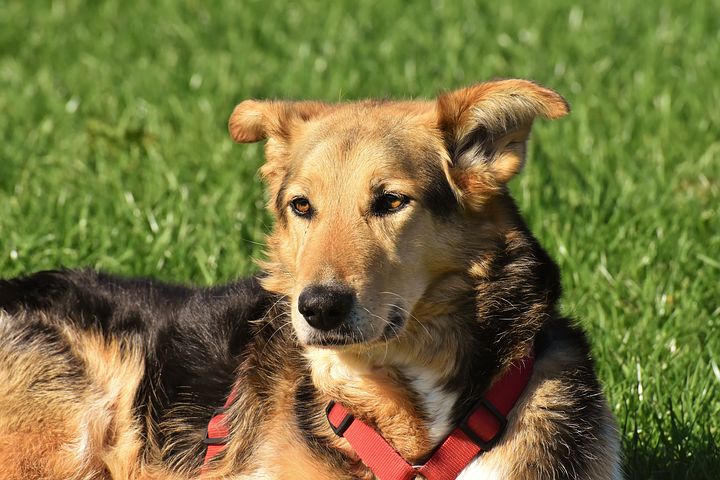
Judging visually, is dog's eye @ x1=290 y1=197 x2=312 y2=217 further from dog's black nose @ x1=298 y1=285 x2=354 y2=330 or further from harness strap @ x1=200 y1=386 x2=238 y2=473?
harness strap @ x1=200 y1=386 x2=238 y2=473

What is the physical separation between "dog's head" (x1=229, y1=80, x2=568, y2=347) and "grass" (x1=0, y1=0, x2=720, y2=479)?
879mm

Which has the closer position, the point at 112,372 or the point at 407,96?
the point at 112,372

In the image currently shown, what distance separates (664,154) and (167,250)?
3.55 m

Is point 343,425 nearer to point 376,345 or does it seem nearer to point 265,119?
point 376,345

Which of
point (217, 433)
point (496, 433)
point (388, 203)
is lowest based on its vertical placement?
point (217, 433)

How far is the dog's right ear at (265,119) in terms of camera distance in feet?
14.8

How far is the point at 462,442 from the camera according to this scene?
401cm

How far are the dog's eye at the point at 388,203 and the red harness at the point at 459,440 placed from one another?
2.38 feet

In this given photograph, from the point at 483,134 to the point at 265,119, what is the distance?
3.00 feet

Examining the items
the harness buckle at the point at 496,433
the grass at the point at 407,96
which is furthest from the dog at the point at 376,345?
the grass at the point at 407,96

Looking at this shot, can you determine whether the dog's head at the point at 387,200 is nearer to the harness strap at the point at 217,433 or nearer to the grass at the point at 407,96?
the harness strap at the point at 217,433

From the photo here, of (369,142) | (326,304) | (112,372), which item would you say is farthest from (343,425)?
(112,372)

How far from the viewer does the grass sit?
5.72m

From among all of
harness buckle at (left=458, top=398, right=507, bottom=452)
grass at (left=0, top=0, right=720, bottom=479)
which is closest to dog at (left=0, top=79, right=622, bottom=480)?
harness buckle at (left=458, top=398, right=507, bottom=452)
